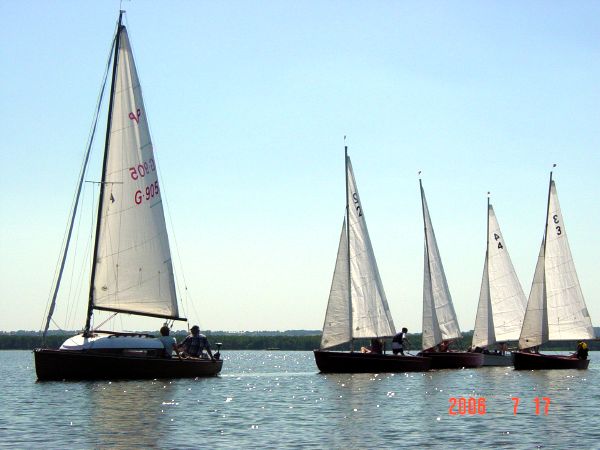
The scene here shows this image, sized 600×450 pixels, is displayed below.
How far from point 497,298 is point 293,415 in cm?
4131

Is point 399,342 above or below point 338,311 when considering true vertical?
below

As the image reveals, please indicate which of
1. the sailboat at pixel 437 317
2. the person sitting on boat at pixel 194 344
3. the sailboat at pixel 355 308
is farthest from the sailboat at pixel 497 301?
the person sitting on boat at pixel 194 344

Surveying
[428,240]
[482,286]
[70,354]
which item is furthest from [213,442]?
[482,286]

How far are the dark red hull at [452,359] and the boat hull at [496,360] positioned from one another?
4.79m

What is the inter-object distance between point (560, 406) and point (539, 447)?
10.9 metres

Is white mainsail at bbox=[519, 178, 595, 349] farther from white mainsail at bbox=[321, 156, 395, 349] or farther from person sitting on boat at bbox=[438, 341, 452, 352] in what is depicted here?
white mainsail at bbox=[321, 156, 395, 349]

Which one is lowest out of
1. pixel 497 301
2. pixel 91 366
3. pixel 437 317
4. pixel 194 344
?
pixel 91 366

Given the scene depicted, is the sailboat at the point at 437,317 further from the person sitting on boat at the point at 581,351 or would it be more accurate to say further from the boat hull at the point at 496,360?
the person sitting on boat at the point at 581,351

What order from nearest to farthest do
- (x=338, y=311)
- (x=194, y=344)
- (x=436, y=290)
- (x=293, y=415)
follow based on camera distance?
(x=293, y=415) < (x=194, y=344) < (x=338, y=311) < (x=436, y=290)

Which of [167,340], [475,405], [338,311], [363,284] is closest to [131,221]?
[167,340]

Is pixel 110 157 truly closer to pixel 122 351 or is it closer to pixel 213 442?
pixel 122 351

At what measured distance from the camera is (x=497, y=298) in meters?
70.0

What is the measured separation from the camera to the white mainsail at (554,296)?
197 ft

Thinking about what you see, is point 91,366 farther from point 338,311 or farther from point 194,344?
point 338,311
